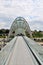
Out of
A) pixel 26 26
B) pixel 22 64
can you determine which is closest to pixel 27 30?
pixel 26 26

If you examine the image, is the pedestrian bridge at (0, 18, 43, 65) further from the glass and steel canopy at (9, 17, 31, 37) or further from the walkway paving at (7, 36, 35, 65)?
the glass and steel canopy at (9, 17, 31, 37)

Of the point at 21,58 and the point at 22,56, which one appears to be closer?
the point at 21,58

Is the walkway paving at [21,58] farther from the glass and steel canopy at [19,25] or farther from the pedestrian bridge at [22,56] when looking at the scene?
the glass and steel canopy at [19,25]

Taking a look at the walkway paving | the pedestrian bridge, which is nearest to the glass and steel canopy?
the pedestrian bridge

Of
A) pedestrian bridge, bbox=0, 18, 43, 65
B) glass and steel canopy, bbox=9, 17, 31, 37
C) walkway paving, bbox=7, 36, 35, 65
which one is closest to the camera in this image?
pedestrian bridge, bbox=0, 18, 43, 65

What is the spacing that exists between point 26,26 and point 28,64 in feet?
161

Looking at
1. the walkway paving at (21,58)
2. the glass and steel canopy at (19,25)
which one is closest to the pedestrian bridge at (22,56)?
the walkway paving at (21,58)

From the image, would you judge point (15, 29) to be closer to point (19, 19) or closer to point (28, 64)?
point (19, 19)

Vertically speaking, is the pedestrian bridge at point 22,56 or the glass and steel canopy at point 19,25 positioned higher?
the glass and steel canopy at point 19,25

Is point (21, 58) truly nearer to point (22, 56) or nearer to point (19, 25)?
point (22, 56)

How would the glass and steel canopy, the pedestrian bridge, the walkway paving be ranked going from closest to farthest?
the pedestrian bridge → the walkway paving → the glass and steel canopy

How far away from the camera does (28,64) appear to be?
878cm

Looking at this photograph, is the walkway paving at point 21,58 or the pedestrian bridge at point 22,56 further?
the walkway paving at point 21,58

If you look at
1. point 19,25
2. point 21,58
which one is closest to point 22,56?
point 21,58
